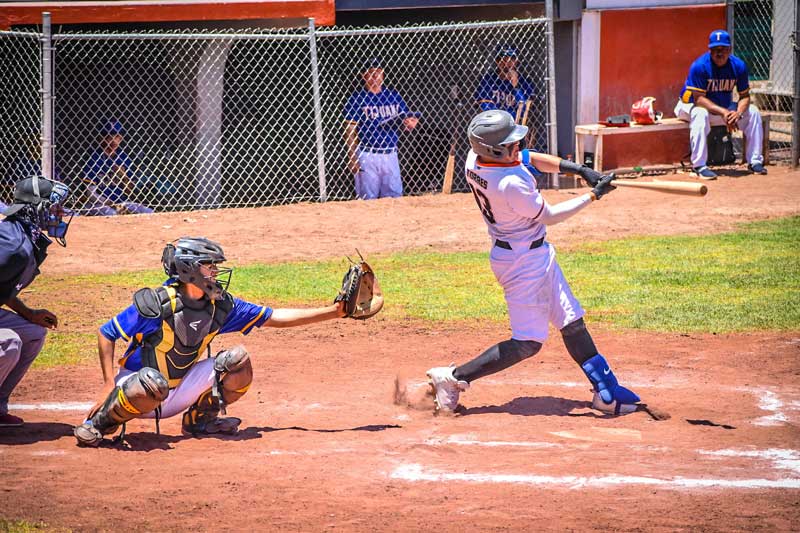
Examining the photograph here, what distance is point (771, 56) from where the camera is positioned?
18.4 m

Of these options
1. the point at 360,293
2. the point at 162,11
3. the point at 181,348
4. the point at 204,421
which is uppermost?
the point at 162,11

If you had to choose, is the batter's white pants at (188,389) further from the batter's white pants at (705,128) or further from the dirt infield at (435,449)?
the batter's white pants at (705,128)

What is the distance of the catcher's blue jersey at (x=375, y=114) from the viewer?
13008mm

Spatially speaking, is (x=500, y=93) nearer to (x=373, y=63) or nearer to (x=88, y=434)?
(x=373, y=63)

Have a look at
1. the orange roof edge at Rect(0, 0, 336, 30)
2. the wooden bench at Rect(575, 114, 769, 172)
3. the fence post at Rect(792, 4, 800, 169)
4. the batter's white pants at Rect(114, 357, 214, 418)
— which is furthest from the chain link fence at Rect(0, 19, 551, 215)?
the batter's white pants at Rect(114, 357, 214, 418)

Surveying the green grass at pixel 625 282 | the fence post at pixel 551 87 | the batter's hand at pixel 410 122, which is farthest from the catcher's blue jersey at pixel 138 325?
the fence post at pixel 551 87

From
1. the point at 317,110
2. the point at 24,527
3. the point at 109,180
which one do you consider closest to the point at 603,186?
the point at 24,527

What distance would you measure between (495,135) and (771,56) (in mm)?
14486

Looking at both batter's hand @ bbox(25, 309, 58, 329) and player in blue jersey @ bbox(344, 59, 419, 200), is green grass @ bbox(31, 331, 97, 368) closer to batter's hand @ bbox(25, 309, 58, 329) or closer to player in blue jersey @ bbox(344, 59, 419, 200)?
batter's hand @ bbox(25, 309, 58, 329)

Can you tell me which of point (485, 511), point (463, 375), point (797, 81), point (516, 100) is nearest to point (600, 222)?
point (516, 100)

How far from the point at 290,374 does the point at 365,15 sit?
9118mm

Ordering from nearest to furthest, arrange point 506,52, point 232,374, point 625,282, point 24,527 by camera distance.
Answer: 1. point 24,527
2. point 232,374
3. point 625,282
4. point 506,52

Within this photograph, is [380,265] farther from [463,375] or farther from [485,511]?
A: [485,511]

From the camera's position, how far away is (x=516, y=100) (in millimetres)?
13570
